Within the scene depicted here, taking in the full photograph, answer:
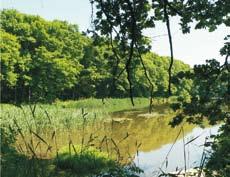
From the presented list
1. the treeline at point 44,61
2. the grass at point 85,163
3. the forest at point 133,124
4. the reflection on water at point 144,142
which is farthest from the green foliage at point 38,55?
the grass at point 85,163

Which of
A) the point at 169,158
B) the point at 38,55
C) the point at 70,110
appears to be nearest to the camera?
the point at 169,158

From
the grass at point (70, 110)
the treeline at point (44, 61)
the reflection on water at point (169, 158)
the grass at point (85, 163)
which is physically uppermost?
the treeline at point (44, 61)

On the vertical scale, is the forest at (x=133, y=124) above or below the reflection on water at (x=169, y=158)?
above

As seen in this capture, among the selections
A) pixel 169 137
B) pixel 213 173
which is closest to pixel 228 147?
pixel 213 173

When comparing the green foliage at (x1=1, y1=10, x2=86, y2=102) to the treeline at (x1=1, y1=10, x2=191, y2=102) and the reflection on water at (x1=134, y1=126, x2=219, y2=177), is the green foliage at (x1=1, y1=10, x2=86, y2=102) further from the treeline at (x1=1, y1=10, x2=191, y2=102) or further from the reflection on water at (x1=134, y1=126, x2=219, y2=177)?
the reflection on water at (x1=134, y1=126, x2=219, y2=177)

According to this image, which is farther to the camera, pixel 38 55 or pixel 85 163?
pixel 38 55

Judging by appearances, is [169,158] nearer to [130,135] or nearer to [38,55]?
[130,135]

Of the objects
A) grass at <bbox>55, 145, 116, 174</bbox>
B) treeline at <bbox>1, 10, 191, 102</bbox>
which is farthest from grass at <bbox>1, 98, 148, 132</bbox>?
grass at <bbox>55, 145, 116, 174</bbox>

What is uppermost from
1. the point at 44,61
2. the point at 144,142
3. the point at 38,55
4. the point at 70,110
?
the point at 38,55

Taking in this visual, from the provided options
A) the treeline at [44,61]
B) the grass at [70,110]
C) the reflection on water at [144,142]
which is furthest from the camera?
the treeline at [44,61]

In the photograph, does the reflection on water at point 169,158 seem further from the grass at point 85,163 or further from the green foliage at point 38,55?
the green foliage at point 38,55

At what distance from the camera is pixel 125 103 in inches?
2149

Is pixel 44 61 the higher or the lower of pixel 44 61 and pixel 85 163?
the higher

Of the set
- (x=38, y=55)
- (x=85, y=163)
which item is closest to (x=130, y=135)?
(x=85, y=163)
